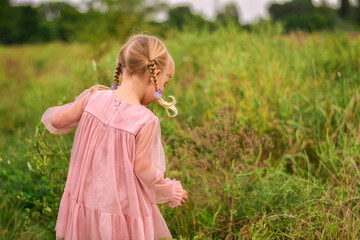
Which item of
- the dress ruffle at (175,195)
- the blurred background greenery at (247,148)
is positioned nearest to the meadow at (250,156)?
the blurred background greenery at (247,148)

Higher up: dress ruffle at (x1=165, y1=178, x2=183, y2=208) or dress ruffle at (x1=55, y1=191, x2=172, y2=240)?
dress ruffle at (x1=165, y1=178, x2=183, y2=208)

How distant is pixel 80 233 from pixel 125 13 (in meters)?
12.2

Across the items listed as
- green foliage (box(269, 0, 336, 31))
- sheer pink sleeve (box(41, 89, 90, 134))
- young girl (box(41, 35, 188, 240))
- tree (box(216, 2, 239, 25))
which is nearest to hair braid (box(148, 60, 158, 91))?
young girl (box(41, 35, 188, 240))

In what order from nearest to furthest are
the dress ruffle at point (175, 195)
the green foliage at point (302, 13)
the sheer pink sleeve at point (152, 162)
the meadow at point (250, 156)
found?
the sheer pink sleeve at point (152, 162)
the dress ruffle at point (175, 195)
the meadow at point (250, 156)
the green foliage at point (302, 13)

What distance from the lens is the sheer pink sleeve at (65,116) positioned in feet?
6.00

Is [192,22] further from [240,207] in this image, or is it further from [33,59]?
[33,59]

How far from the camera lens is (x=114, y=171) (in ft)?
5.58

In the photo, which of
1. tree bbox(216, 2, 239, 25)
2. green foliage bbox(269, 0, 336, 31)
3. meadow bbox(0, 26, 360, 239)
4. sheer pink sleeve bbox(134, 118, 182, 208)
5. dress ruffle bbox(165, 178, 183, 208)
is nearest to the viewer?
sheer pink sleeve bbox(134, 118, 182, 208)

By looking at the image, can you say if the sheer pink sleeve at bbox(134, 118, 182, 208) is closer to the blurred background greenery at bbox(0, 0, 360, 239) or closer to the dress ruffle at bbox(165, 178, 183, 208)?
the dress ruffle at bbox(165, 178, 183, 208)

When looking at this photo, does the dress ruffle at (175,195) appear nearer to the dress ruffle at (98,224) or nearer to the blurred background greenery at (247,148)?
the dress ruffle at (98,224)

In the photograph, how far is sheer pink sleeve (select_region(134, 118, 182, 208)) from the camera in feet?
5.47

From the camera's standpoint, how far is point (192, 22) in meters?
7.12

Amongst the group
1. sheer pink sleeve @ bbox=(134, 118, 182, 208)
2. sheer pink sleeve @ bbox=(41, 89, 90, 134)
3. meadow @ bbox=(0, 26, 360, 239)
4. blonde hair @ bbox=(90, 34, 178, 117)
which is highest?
blonde hair @ bbox=(90, 34, 178, 117)

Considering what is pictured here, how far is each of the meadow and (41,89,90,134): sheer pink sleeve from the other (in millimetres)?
348
